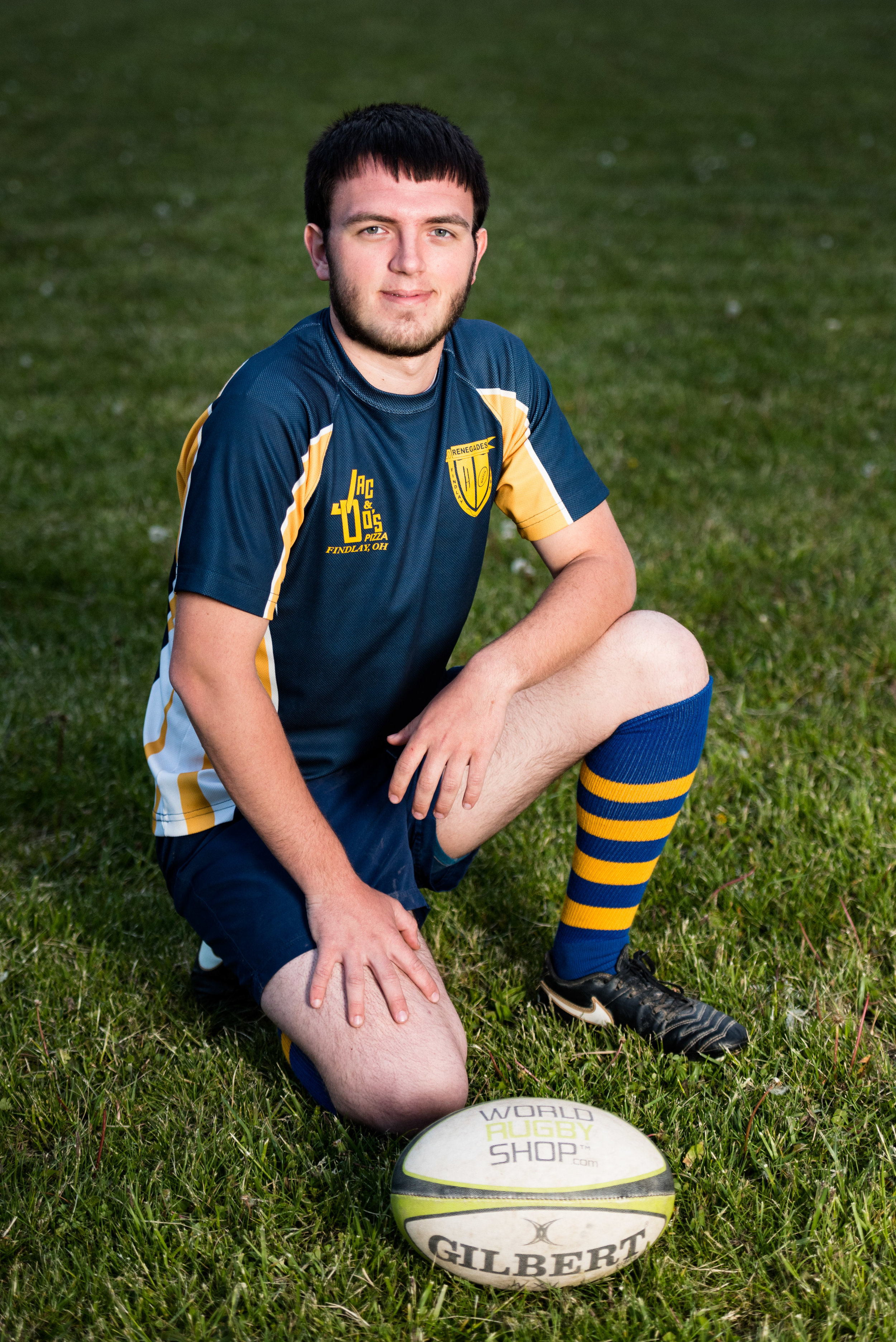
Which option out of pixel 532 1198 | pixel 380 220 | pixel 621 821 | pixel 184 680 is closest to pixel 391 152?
pixel 380 220

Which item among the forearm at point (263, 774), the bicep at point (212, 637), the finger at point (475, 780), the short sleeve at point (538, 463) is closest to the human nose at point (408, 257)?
the short sleeve at point (538, 463)

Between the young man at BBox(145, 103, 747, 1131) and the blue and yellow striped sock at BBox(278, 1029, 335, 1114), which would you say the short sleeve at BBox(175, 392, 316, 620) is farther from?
the blue and yellow striped sock at BBox(278, 1029, 335, 1114)

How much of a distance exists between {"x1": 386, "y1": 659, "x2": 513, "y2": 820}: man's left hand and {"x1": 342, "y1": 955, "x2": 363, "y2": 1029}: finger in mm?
327

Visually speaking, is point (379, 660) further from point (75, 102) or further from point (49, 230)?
point (75, 102)

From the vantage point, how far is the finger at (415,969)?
2119mm

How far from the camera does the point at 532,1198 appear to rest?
5.79 ft

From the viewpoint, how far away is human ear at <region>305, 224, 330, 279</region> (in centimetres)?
241

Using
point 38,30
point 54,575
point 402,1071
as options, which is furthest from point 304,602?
point 38,30

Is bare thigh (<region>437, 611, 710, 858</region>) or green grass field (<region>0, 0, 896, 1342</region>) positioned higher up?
bare thigh (<region>437, 611, 710, 858</region>)

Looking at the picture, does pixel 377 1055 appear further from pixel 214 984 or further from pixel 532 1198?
pixel 214 984

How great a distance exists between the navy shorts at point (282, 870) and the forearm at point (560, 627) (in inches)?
15.1

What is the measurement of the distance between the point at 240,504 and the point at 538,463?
0.77 metres

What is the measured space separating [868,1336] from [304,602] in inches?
66.2

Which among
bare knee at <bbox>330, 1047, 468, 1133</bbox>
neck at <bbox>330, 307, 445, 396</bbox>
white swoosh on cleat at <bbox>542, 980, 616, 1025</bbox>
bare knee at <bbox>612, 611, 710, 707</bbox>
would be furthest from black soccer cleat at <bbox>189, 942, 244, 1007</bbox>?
neck at <bbox>330, 307, 445, 396</bbox>
